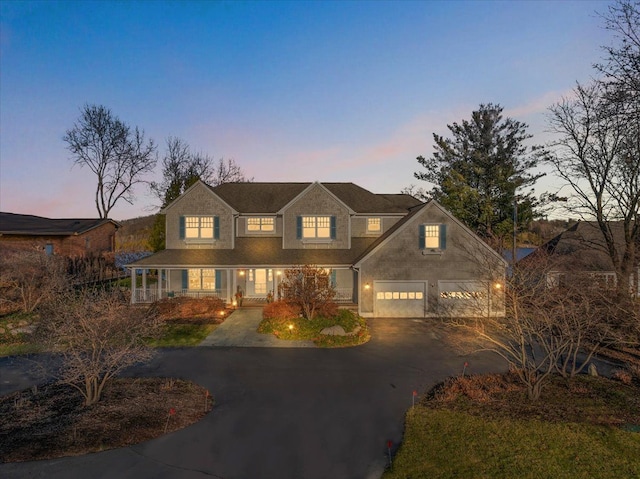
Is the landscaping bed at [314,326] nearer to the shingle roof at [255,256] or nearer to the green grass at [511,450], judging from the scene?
the shingle roof at [255,256]

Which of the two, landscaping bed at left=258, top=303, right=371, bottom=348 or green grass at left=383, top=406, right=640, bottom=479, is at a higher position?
landscaping bed at left=258, top=303, right=371, bottom=348

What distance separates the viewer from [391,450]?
8.05 metres

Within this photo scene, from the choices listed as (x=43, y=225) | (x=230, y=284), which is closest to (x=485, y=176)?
(x=230, y=284)

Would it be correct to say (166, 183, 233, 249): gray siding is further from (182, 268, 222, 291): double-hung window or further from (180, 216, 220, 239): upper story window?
(182, 268, 222, 291): double-hung window

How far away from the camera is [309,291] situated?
1962cm

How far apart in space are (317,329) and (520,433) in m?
10.5

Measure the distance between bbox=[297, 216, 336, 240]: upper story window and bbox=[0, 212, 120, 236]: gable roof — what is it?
22.0 m

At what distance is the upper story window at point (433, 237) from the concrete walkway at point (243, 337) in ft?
31.4

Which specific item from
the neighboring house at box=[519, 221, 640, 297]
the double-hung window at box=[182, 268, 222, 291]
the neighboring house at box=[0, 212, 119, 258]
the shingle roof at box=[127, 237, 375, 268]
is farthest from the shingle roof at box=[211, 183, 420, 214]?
the neighboring house at box=[0, 212, 119, 258]

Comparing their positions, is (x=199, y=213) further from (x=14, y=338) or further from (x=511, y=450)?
(x=511, y=450)

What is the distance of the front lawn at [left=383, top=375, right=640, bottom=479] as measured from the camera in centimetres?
727

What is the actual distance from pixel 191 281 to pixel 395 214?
1506cm

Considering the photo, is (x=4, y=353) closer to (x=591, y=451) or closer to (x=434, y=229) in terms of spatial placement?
(x=591, y=451)

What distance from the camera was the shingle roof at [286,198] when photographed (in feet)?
90.5
